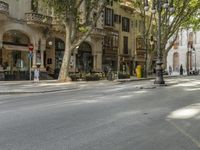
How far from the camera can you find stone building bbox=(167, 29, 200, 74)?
90.6 meters

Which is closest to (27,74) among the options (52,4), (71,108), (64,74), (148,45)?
(64,74)

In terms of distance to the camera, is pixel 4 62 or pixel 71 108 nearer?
pixel 71 108

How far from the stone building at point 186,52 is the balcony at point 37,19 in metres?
52.9

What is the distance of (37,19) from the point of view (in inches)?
1539

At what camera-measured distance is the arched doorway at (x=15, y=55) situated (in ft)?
121

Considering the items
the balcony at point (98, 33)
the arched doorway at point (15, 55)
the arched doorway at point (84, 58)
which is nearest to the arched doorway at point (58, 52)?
the arched doorway at point (84, 58)

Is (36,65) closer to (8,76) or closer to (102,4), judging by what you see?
(8,76)

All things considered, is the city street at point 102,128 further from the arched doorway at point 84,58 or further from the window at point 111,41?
the window at point 111,41

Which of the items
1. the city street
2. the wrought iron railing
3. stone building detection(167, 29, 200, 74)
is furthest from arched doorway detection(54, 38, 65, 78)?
stone building detection(167, 29, 200, 74)

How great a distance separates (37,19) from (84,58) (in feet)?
37.4

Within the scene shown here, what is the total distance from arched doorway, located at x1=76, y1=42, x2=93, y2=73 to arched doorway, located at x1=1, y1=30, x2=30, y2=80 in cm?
945

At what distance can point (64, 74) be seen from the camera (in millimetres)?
34625

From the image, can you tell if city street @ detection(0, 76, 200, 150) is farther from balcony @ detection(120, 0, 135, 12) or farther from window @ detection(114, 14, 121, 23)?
balcony @ detection(120, 0, 135, 12)

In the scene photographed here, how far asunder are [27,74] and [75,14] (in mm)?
7375
